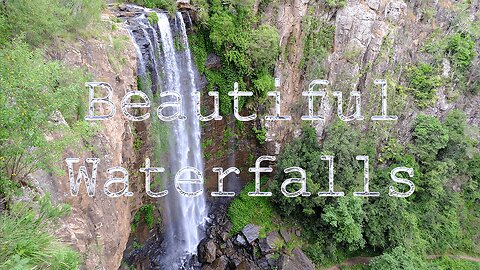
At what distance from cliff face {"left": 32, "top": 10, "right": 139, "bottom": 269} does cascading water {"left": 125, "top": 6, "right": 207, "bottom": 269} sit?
75 centimetres

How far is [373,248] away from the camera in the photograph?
1361 cm

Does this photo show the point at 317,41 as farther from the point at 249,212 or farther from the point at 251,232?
the point at 251,232

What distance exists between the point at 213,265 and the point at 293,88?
7462 mm

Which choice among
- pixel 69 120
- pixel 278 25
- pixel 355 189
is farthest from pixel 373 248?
pixel 69 120

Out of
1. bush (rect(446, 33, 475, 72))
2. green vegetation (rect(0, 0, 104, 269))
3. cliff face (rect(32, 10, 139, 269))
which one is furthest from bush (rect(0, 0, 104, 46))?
bush (rect(446, 33, 475, 72))

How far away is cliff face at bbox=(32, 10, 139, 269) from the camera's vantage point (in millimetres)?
5773

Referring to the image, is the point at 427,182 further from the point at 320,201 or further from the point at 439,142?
the point at 320,201

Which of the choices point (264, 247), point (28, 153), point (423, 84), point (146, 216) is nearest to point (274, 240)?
point (264, 247)

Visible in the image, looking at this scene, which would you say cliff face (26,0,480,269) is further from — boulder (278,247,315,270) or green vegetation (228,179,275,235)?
boulder (278,247,315,270)

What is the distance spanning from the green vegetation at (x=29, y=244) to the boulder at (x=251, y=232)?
902cm

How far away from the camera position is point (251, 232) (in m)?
12.6

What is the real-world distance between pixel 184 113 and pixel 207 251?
4826mm

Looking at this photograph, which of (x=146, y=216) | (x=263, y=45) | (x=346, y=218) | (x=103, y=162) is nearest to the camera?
(x=103, y=162)

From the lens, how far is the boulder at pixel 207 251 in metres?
11.8
